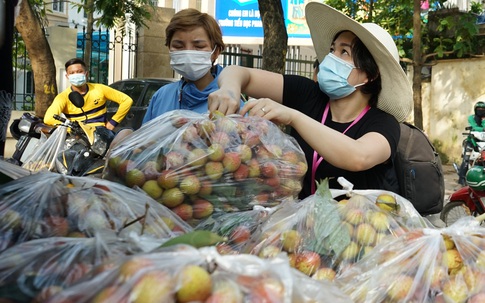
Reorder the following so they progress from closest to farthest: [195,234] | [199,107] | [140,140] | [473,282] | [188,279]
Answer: [188,279]
[195,234]
[473,282]
[140,140]
[199,107]

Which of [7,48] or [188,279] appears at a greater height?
[7,48]

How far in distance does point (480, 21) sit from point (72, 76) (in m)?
9.05

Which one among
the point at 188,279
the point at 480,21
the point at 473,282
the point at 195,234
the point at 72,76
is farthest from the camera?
the point at 480,21

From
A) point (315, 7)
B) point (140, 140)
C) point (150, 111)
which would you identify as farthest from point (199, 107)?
point (140, 140)

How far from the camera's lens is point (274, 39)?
22.7 ft

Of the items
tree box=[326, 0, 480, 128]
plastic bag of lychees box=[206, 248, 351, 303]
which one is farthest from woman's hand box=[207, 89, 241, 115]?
tree box=[326, 0, 480, 128]

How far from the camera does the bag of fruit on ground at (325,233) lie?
67.1 inches

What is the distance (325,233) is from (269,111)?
61cm

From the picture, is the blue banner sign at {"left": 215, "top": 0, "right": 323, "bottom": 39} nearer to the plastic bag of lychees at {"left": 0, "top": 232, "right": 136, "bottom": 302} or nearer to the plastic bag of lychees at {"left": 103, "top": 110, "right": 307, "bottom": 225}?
the plastic bag of lychees at {"left": 103, "top": 110, "right": 307, "bottom": 225}

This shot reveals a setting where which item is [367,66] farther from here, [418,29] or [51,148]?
[418,29]

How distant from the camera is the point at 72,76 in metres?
7.31

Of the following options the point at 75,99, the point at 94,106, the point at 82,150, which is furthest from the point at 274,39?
the point at 75,99

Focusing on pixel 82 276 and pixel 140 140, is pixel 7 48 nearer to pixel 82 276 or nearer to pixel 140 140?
pixel 140 140

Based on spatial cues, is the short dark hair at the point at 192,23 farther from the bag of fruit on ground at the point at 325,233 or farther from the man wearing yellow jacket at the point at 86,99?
the man wearing yellow jacket at the point at 86,99
